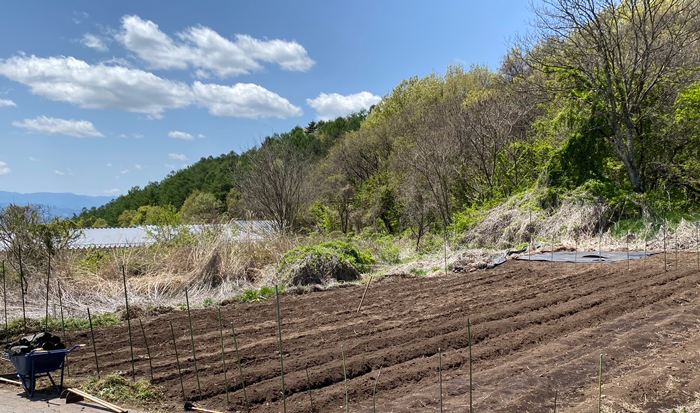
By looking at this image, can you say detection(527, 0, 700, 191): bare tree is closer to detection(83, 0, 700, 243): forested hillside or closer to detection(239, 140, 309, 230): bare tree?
detection(83, 0, 700, 243): forested hillside

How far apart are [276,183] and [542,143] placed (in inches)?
385

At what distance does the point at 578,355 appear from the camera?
4574mm

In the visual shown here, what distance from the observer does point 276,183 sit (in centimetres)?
1877

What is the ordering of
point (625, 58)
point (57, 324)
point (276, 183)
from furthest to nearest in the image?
point (276, 183), point (625, 58), point (57, 324)

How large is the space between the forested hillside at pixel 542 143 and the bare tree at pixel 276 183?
5cm

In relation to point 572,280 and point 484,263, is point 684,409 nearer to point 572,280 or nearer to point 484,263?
point 572,280

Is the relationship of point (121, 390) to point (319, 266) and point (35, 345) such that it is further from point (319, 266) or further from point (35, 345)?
point (319, 266)

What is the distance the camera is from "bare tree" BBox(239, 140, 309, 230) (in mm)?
18734

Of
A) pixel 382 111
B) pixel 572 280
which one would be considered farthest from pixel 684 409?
pixel 382 111

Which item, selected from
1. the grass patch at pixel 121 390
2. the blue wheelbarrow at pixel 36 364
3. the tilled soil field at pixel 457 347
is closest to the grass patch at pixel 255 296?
the tilled soil field at pixel 457 347

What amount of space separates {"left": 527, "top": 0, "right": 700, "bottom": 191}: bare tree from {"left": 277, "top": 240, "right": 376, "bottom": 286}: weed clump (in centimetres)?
832

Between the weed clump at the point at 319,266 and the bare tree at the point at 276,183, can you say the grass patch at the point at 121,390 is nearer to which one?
the weed clump at the point at 319,266

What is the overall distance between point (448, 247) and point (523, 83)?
23.2 ft

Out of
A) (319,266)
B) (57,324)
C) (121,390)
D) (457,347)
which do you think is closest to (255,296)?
(319,266)
